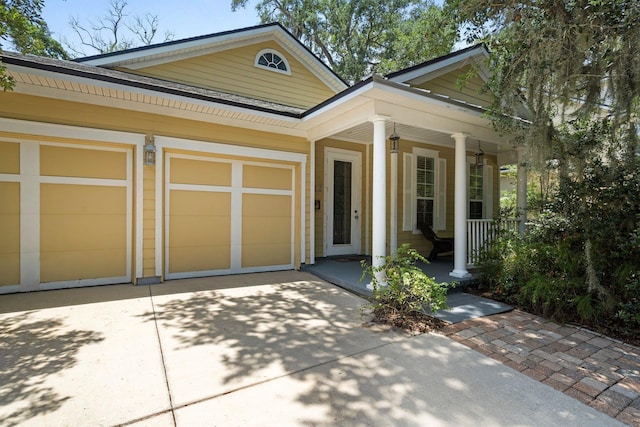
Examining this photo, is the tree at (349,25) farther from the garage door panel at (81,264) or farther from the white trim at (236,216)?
the garage door panel at (81,264)

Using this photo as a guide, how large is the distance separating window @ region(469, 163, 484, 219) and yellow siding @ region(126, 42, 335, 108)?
4.05 meters

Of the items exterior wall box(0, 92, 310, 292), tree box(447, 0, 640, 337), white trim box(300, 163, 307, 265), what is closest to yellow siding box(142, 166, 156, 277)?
exterior wall box(0, 92, 310, 292)

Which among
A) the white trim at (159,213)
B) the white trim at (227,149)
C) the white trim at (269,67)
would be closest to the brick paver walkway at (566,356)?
the white trim at (227,149)

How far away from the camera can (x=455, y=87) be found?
21.2 ft

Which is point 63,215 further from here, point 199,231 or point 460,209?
point 460,209

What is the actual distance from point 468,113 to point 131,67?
19.9 feet

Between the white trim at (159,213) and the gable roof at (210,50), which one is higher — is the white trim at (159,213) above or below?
below

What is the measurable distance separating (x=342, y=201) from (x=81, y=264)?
14.9 ft

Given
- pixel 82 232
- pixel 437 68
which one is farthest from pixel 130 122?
pixel 437 68

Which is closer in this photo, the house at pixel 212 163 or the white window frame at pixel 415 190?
the house at pixel 212 163

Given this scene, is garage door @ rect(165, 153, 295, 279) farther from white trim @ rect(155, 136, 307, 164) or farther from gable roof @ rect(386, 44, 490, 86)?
gable roof @ rect(386, 44, 490, 86)

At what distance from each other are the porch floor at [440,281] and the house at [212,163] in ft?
1.05

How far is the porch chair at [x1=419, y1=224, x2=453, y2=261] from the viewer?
6.71m

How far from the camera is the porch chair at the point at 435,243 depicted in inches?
264
